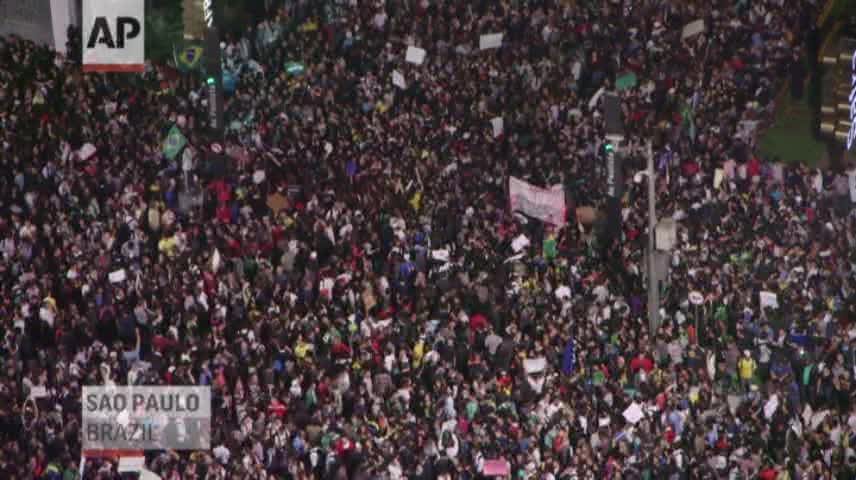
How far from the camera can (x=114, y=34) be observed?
149ft

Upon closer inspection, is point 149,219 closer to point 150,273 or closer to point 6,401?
point 150,273

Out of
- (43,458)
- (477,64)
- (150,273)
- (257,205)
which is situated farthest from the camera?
(477,64)

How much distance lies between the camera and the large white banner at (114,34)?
147ft

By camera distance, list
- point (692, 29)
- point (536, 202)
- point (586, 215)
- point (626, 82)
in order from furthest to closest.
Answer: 1. point (692, 29)
2. point (626, 82)
3. point (586, 215)
4. point (536, 202)

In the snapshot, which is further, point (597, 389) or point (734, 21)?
point (734, 21)

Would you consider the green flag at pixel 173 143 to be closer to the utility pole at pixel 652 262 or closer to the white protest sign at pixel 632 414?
the utility pole at pixel 652 262

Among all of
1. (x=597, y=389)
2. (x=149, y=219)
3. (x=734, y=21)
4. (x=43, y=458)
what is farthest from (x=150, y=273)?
(x=734, y=21)

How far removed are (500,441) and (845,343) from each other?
7.58m

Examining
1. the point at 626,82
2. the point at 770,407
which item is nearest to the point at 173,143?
the point at 626,82

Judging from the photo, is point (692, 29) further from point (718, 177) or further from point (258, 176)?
point (258, 176)

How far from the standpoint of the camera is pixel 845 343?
46.5 metres

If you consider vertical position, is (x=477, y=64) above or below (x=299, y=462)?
above

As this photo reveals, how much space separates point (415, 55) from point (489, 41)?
1693mm

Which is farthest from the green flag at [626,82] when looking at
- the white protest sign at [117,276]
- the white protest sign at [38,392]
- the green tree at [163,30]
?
the white protest sign at [38,392]
